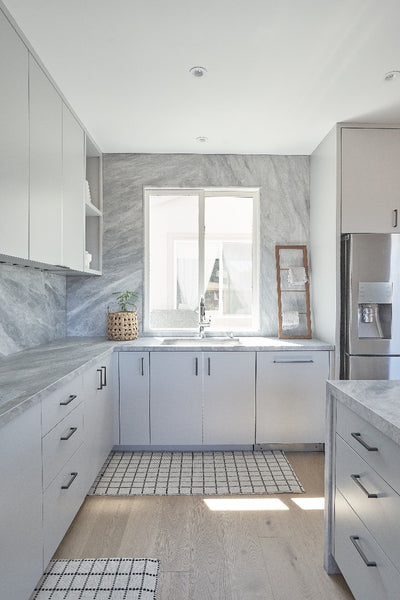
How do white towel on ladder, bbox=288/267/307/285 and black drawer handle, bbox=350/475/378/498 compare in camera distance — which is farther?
white towel on ladder, bbox=288/267/307/285

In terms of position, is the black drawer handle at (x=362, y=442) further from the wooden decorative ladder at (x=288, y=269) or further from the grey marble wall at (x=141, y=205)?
the grey marble wall at (x=141, y=205)

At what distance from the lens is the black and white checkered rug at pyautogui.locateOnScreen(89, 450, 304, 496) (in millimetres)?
2336

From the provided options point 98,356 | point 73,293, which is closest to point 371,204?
point 98,356

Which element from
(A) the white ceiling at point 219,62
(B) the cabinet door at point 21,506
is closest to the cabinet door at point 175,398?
(B) the cabinet door at point 21,506

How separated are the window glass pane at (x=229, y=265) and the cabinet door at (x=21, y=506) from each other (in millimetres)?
4250

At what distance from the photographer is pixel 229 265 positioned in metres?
5.88

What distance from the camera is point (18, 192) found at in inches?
66.6

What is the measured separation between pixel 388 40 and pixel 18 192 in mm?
1956

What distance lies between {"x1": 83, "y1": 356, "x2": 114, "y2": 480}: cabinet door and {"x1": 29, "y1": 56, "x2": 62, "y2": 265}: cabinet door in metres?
0.75

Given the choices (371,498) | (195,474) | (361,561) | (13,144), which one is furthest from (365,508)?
(13,144)

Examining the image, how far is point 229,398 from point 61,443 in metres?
1.42

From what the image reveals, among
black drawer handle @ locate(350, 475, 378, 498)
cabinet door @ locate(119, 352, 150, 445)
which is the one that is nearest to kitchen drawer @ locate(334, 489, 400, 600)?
black drawer handle @ locate(350, 475, 378, 498)

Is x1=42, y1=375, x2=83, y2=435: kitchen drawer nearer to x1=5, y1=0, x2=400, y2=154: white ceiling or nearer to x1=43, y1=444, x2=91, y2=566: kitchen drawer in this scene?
x1=43, y1=444, x2=91, y2=566: kitchen drawer

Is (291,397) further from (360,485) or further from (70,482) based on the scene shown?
(70,482)
